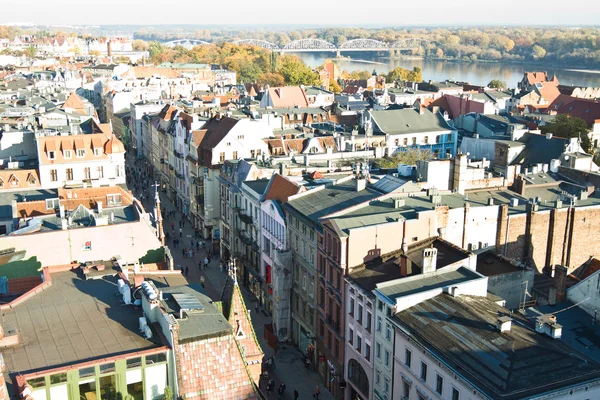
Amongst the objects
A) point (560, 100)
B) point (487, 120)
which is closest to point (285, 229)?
point (487, 120)

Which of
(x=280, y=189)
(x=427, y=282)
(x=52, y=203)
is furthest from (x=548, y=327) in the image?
(x=52, y=203)

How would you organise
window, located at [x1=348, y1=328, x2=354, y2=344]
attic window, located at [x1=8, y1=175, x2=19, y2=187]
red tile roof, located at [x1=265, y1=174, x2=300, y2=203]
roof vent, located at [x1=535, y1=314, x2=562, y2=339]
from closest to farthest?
roof vent, located at [x1=535, y1=314, x2=562, y2=339] < window, located at [x1=348, y1=328, x2=354, y2=344] < red tile roof, located at [x1=265, y1=174, x2=300, y2=203] < attic window, located at [x1=8, y1=175, x2=19, y2=187]

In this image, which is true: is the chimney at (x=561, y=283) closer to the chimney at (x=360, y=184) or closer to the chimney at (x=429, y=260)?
the chimney at (x=429, y=260)

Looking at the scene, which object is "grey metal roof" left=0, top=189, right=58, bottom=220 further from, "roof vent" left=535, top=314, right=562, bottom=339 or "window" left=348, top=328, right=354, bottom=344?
"roof vent" left=535, top=314, right=562, bottom=339

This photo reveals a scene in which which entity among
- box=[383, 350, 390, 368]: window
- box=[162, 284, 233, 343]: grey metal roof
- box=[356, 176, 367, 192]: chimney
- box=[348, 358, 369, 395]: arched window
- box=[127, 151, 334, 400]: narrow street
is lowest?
box=[127, 151, 334, 400]: narrow street

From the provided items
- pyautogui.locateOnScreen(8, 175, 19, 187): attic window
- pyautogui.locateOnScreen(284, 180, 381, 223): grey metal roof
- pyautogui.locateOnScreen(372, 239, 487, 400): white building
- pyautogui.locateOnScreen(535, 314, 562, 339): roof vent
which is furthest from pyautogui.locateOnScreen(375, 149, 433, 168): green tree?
pyautogui.locateOnScreen(535, 314, 562, 339): roof vent

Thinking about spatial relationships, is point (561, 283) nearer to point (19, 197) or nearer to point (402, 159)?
point (402, 159)

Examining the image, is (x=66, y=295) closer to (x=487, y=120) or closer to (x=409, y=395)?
(x=409, y=395)
